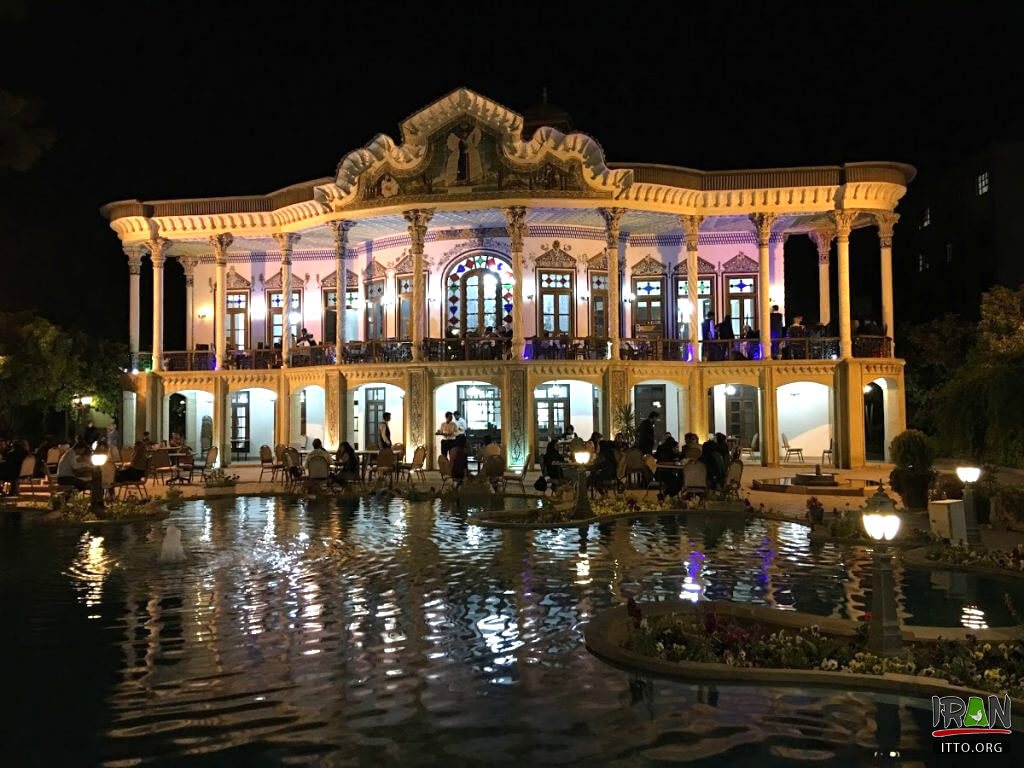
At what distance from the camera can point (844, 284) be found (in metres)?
26.7

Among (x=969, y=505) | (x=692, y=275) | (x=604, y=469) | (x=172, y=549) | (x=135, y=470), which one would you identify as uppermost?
(x=692, y=275)

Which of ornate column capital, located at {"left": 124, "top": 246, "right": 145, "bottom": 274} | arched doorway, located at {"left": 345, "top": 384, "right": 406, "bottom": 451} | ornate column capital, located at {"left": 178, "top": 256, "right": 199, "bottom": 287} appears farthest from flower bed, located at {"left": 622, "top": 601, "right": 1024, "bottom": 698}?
ornate column capital, located at {"left": 178, "top": 256, "right": 199, "bottom": 287}

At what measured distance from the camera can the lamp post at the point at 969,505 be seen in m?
11.7

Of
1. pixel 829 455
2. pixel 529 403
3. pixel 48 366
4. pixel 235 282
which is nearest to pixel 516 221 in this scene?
pixel 529 403

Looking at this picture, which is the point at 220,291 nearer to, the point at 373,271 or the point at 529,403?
the point at 373,271

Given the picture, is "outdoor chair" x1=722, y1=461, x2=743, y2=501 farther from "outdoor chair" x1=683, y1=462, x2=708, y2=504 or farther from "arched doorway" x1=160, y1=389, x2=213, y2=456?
"arched doorway" x1=160, y1=389, x2=213, y2=456

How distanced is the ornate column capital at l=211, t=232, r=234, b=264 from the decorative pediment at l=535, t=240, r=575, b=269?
9600 mm

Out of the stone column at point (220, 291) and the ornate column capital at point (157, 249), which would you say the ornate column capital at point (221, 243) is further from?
the ornate column capital at point (157, 249)

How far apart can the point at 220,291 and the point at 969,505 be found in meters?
23.5

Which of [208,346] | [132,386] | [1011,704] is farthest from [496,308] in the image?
[1011,704]

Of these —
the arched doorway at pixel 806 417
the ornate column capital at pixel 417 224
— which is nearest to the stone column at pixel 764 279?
the arched doorway at pixel 806 417

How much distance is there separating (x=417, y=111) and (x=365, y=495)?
11.4 m

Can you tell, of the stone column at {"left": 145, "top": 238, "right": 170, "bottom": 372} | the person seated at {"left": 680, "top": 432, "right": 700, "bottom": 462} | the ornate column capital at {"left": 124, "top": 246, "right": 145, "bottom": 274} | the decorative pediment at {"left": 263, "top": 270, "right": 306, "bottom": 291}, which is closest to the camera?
the person seated at {"left": 680, "top": 432, "right": 700, "bottom": 462}

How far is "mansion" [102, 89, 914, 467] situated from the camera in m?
26.1
